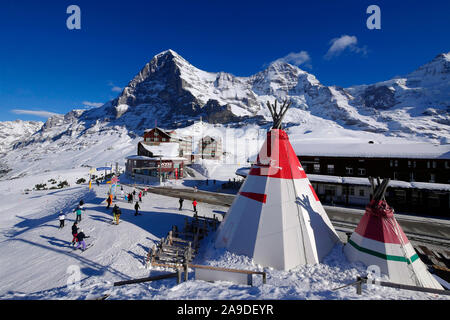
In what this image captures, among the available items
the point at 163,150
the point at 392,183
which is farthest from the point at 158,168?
the point at 392,183

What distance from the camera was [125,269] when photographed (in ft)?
28.2

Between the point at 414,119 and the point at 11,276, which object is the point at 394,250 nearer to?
the point at 11,276

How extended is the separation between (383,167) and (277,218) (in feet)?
63.5

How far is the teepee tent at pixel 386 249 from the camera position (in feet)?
21.0

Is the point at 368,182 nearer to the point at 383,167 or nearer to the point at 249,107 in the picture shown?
the point at 383,167

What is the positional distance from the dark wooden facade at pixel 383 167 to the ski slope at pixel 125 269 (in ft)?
52.5

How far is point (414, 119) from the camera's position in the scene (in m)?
99.9

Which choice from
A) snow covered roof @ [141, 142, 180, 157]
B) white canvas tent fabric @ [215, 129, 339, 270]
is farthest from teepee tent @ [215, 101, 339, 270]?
snow covered roof @ [141, 142, 180, 157]

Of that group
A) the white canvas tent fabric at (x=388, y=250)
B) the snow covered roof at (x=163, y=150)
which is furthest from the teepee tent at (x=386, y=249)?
the snow covered roof at (x=163, y=150)

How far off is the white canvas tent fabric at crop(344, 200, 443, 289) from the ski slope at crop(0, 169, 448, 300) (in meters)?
0.60

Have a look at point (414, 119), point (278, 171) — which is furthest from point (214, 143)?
point (414, 119)

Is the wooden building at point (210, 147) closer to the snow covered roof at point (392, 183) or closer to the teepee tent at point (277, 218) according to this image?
the snow covered roof at point (392, 183)

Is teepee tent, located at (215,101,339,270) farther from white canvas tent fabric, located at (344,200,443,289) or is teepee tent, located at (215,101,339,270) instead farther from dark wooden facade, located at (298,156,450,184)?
dark wooden facade, located at (298,156,450,184)
